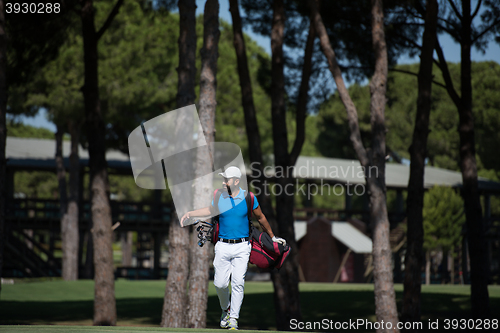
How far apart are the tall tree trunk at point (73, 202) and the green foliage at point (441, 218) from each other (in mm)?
16567

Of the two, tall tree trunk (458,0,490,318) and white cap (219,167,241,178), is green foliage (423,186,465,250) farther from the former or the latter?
white cap (219,167,241,178)

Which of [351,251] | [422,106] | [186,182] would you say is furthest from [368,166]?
[351,251]

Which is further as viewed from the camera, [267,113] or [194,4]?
[267,113]

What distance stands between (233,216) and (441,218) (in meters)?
24.4

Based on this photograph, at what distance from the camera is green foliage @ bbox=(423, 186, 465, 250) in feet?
95.3

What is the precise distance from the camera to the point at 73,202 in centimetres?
2658

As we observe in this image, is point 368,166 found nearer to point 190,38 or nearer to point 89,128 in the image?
point 190,38

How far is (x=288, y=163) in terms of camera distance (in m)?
13.4

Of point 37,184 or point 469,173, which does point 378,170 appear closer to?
point 469,173

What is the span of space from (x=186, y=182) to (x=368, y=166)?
3318mm

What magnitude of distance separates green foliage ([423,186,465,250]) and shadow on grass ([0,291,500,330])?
429 inches

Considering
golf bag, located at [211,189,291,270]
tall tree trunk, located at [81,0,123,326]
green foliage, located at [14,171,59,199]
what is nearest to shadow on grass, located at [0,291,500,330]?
tall tree trunk, located at [81,0,123,326]

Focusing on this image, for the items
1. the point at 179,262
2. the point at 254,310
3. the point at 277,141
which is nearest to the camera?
the point at 179,262

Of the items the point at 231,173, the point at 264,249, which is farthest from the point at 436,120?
the point at 231,173
